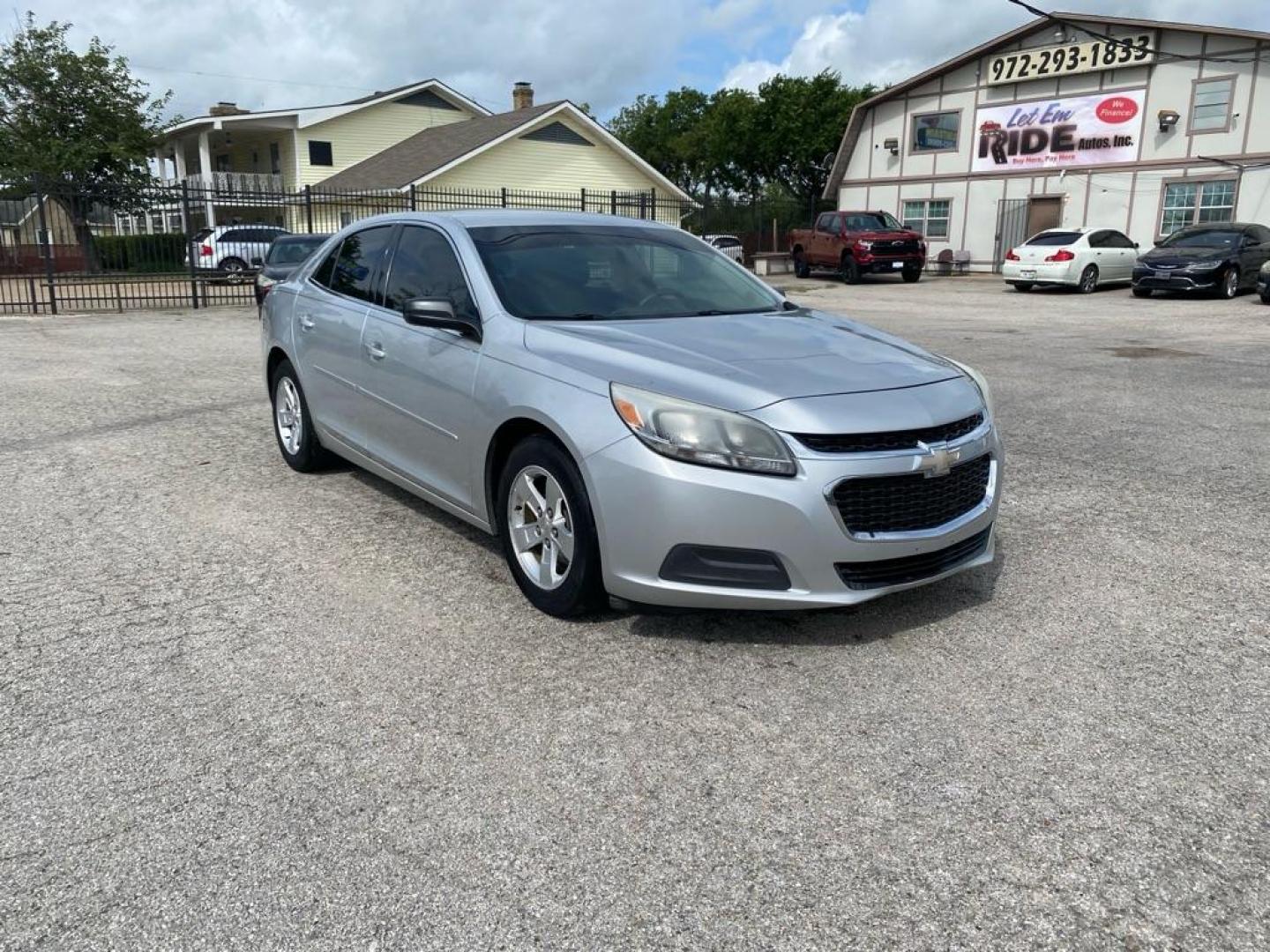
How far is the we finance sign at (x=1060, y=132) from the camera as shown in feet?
95.2

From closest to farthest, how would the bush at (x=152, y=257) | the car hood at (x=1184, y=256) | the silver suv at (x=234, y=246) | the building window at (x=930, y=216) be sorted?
the bush at (x=152, y=257), the car hood at (x=1184, y=256), the silver suv at (x=234, y=246), the building window at (x=930, y=216)

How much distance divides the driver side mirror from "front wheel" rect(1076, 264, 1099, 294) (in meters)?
22.9

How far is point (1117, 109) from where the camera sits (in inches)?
1147

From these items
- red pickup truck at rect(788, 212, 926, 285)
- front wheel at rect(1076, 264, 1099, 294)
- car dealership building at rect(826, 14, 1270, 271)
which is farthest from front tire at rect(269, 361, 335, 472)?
car dealership building at rect(826, 14, 1270, 271)

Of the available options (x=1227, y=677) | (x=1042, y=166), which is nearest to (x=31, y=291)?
(x=1227, y=677)

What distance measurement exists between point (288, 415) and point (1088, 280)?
73.8ft

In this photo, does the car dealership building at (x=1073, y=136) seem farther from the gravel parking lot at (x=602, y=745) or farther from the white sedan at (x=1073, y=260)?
the gravel parking lot at (x=602, y=745)

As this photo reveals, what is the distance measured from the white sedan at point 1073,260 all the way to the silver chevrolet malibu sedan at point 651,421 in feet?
69.3

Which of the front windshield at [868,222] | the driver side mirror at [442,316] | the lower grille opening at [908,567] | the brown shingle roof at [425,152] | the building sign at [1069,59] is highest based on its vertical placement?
the building sign at [1069,59]

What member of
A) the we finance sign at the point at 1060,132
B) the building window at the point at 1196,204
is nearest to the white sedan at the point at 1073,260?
the building window at the point at 1196,204

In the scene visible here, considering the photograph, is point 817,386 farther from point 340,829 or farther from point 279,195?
point 279,195

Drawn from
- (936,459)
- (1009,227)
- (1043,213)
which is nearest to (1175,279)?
(1043,213)

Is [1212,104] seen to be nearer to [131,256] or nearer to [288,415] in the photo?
[131,256]

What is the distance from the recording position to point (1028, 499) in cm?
580
